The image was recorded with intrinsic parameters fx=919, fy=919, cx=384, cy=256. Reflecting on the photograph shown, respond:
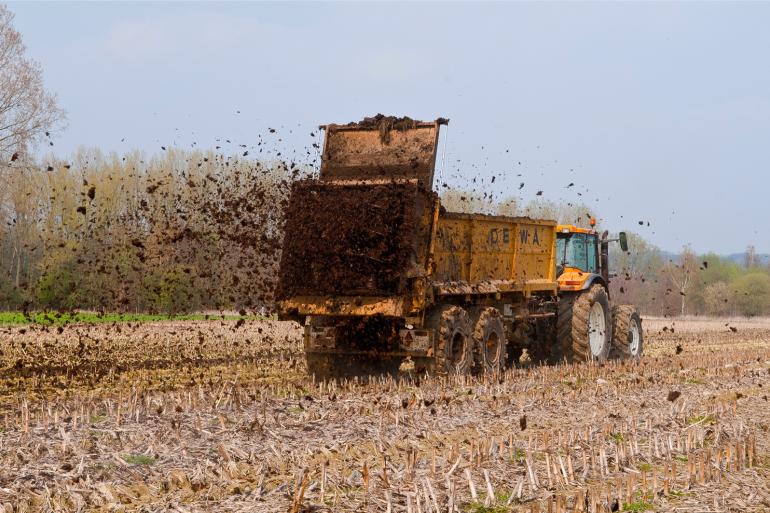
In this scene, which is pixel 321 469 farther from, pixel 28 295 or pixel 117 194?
pixel 117 194

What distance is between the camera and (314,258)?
1211 cm

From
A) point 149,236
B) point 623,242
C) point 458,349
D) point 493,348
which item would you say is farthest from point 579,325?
point 149,236

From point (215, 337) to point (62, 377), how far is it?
772 cm

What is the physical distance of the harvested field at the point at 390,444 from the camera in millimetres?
6211

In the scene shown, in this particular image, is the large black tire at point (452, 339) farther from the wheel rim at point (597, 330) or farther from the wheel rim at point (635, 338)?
the wheel rim at point (635, 338)

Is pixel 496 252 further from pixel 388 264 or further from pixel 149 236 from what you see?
pixel 149 236

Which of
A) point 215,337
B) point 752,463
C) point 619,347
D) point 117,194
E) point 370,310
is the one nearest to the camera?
point 752,463

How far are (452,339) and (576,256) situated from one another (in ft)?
16.1

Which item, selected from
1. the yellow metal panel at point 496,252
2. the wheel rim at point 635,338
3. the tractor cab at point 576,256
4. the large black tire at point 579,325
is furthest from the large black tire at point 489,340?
the wheel rim at point 635,338

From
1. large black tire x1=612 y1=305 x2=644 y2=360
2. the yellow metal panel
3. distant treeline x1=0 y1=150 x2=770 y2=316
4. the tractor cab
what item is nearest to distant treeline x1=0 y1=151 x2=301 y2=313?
distant treeline x1=0 y1=150 x2=770 y2=316

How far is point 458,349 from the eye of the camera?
13.0 metres

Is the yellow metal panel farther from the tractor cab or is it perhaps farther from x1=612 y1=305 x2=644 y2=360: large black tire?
x1=612 y1=305 x2=644 y2=360: large black tire

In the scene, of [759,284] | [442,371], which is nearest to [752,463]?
[442,371]

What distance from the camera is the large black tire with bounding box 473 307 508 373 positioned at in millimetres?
13289
